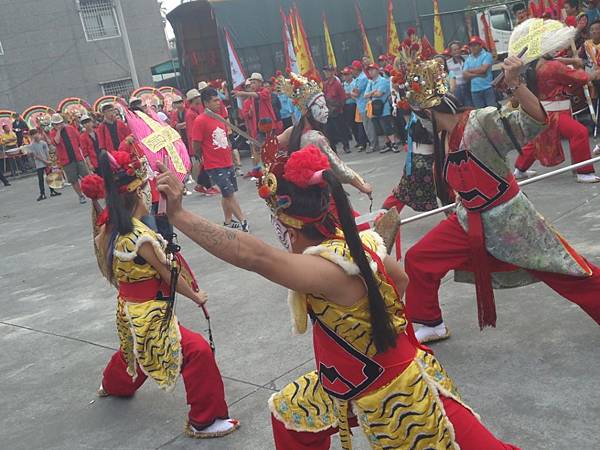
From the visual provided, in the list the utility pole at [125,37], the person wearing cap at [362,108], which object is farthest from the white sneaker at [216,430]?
the utility pole at [125,37]

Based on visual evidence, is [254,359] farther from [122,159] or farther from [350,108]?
[350,108]

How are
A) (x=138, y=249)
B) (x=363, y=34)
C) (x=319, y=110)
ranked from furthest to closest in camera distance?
1. (x=363, y=34)
2. (x=319, y=110)
3. (x=138, y=249)

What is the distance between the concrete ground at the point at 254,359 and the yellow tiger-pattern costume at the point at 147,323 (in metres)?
0.40

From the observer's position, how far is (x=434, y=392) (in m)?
2.29

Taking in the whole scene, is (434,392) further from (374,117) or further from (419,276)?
(374,117)

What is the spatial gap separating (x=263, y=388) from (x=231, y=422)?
480 mm

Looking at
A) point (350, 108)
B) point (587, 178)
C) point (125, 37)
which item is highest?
point (125, 37)

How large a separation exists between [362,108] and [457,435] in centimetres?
1201

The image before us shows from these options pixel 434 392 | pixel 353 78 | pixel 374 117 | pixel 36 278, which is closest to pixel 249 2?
pixel 353 78

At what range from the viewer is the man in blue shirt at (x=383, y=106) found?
13.2m

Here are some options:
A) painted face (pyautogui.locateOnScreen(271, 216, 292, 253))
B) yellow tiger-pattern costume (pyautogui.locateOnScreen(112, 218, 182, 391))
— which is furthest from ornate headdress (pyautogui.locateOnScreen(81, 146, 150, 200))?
painted face (pyautogui.locateOnScreen(271, 216, 292, 253))

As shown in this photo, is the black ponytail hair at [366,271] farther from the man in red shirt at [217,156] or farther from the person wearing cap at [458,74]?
the person wearing cap at [458,74]

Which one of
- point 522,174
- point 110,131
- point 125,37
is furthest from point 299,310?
point 125,37

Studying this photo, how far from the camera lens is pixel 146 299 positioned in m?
3.77
